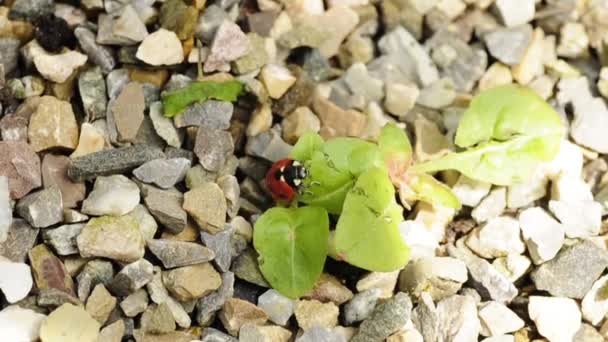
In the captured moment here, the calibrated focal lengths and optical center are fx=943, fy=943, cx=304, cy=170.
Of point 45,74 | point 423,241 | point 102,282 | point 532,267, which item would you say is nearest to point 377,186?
point 423,241

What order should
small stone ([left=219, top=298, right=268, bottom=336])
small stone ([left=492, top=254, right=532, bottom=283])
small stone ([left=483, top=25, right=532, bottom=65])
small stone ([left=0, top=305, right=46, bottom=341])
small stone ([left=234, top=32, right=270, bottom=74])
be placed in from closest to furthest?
small stone ([left=0, top=305, right=46, bottom=341])
small stone ([left=219, top=298, right=268, bottom=336])
small stone ([left=492, top=254, right=532, bottom=283])
small stone ([left=234, top=32, right=270, bottom=74])
small stone ([left=483, top=25, right=532, bottom=65])

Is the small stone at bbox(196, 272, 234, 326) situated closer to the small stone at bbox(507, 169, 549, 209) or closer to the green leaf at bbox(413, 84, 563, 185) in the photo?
the green leaf at bbox(413, 84, 563, 185)

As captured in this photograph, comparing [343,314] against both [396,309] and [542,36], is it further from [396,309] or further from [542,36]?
[542,36]

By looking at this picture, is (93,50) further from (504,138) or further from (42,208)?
(504,138)

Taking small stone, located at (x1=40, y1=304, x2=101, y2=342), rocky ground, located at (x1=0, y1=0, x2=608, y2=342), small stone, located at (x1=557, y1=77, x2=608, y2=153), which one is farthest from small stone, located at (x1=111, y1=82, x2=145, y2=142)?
small stone, located at (x1=557, y1=77, x2=608, y2=153)

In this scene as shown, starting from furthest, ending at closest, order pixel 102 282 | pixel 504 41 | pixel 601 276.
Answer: pixel 504 41 < pixel 601 276 < pixel 102 282

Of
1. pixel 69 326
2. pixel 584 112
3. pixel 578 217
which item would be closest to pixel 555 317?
pixel 578 217

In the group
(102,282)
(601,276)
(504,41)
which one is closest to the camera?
(102,282)
